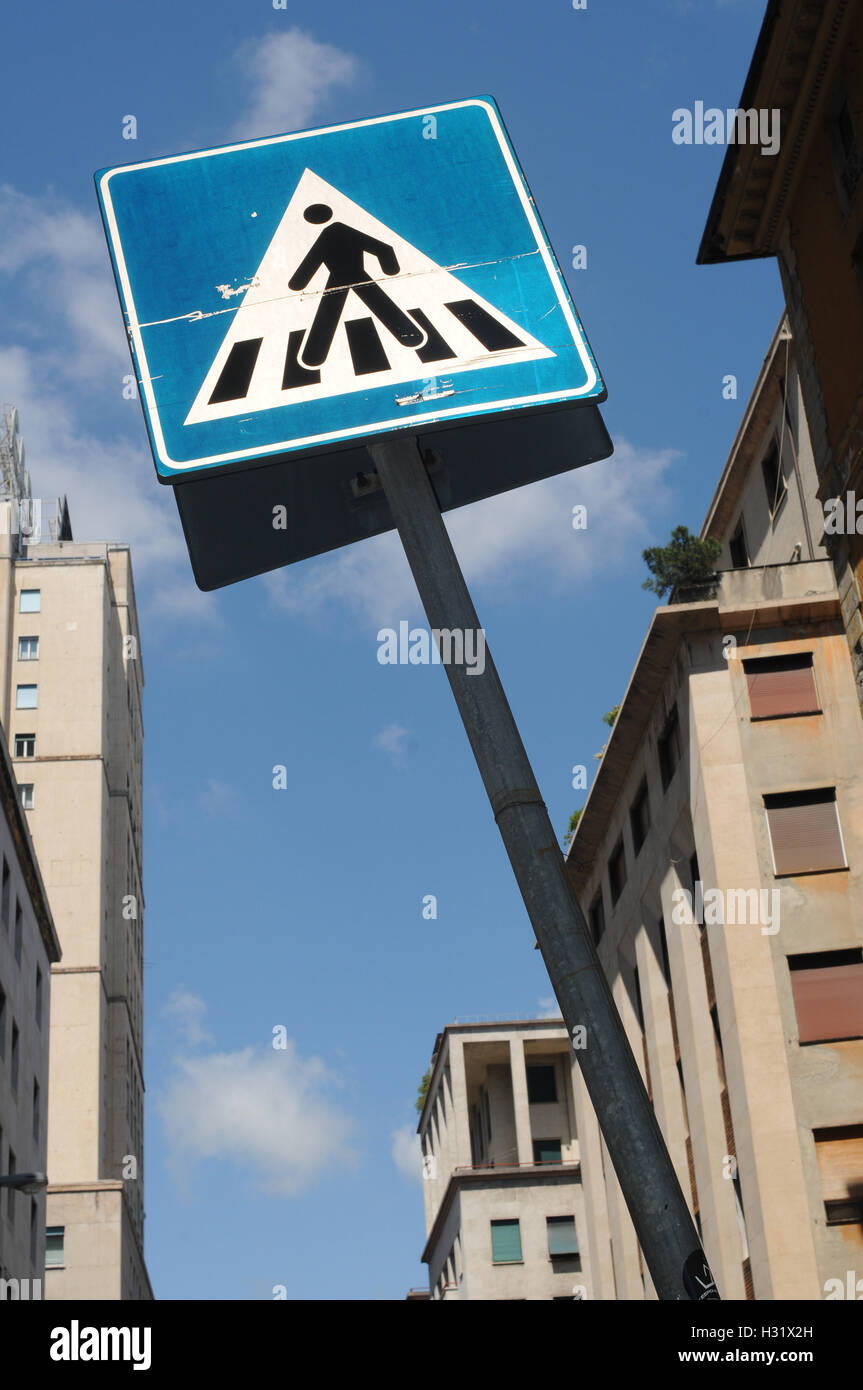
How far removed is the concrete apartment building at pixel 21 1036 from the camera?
167 ft

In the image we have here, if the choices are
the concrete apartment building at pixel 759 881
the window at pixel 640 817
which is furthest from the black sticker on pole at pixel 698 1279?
the window at pixel 640 817

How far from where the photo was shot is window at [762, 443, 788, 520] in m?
39.6

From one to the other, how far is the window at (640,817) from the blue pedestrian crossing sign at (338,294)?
36.3 m

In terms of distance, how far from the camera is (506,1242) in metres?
77.4

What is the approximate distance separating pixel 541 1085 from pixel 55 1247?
25365 millimetres

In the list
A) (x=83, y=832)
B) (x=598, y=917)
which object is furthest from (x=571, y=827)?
(x=83, y=832)

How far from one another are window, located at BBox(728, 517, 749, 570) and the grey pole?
3991 cm

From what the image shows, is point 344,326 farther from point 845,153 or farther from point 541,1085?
point 541,1085

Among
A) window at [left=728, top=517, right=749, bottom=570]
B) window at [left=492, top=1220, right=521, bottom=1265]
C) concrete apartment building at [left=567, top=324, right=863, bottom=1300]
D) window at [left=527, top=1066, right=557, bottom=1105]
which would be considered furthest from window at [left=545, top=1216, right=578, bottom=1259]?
window at [left=728, top=517, right=749, bottom=570]

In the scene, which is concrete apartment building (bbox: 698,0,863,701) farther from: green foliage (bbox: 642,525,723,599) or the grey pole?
the grey pole

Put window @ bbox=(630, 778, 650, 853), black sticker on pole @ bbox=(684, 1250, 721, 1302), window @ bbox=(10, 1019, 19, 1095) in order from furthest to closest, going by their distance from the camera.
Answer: window @ bbox=(10, 1019, 19, 1095)
window @ bbox=(630, 778, 650, 853)
black sticker on pole @ bbox=(684, 1250, 721, 1302)

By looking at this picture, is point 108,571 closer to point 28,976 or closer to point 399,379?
point 28,976

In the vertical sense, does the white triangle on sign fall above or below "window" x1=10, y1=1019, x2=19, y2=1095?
below

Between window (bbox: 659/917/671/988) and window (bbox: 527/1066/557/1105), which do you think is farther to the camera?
window (bbox: 527/1066/557/1105)
